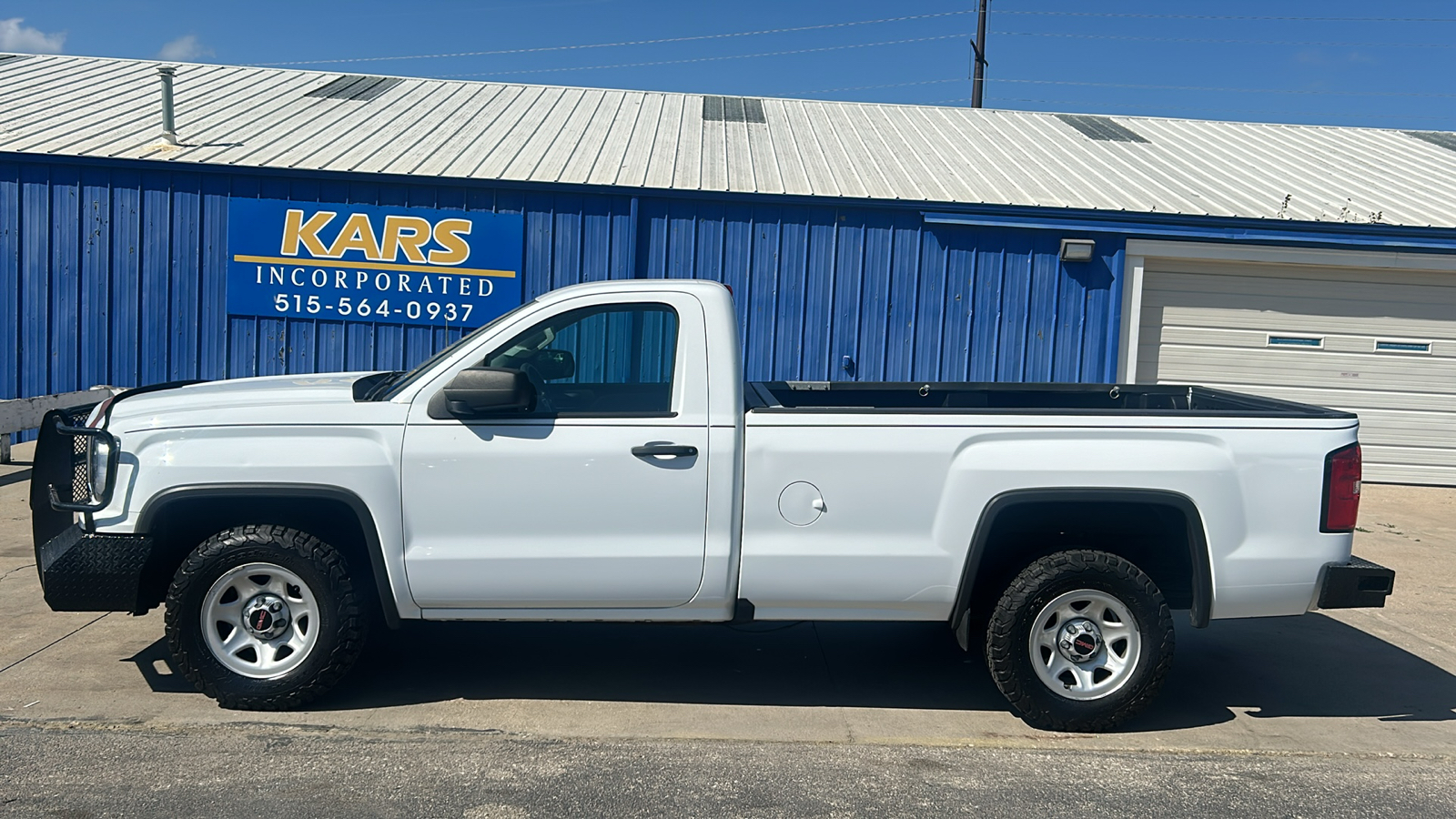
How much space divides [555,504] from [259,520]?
1.23 m

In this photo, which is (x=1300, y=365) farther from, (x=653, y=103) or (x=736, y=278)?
(x=653, y=103)

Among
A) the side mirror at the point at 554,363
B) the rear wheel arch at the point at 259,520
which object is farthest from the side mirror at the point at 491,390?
the rear wheel arch at the point at 259,520

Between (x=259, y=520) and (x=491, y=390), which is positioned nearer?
(x=491, y=390)

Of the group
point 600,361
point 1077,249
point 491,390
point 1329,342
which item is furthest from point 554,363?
point 1329,342

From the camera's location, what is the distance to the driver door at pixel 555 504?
4.55 m

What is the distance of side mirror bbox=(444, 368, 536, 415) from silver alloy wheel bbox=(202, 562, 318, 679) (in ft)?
3.31

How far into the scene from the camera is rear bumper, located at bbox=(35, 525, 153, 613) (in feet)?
14.7

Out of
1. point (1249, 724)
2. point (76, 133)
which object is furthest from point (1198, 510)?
point (76, 133)

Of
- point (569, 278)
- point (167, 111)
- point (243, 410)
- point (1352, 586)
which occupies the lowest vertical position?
point (1352, 586)

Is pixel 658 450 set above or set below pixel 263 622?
above

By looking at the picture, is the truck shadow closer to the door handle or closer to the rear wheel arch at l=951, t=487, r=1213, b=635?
the rear wheel arch at l=951, t=487, r=1213, b=635

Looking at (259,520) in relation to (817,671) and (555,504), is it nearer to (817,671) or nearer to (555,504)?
(555,504)

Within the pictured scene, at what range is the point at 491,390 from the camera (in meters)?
4.41

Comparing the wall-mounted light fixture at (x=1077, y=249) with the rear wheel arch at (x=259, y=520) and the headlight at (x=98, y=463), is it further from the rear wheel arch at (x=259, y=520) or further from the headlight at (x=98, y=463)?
the headlight at (x=98, y=463)
